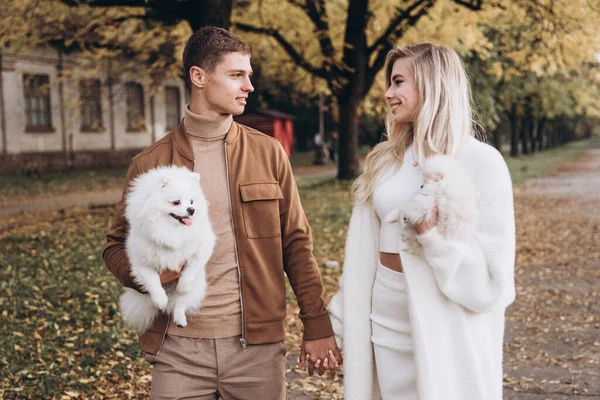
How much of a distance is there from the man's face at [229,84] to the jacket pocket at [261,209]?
0.34 metres

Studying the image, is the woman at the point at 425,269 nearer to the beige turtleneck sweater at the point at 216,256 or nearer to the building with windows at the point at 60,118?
the beige turtleneck sweater at the point at 216,256

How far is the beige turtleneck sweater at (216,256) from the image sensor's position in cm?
295

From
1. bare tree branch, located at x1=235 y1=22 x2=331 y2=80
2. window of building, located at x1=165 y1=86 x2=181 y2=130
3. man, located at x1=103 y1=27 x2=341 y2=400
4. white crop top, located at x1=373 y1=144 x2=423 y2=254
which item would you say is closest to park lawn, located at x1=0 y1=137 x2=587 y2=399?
white crop top, located at x1=373 y1=144 x2=423 y2=254

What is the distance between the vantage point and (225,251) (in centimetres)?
299

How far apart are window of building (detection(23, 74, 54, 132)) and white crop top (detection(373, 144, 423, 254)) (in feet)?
89.1

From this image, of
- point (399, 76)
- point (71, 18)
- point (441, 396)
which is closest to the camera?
point (441, 396)

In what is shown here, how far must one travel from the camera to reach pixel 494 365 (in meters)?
2.98

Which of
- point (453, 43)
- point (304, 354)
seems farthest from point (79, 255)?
point (453, 43)

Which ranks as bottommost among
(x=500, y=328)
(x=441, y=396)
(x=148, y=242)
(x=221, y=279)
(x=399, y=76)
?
(x=441, y=396)

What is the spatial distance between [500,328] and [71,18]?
15032 millimetres

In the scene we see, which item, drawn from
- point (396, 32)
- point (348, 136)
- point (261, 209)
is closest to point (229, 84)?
point (261, 209)

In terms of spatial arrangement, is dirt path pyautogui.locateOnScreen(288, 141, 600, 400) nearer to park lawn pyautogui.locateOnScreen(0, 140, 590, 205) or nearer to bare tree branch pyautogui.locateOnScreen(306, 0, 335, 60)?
bare tree branch pyautogui.locateOnScreen(306, 0, 335, 60)

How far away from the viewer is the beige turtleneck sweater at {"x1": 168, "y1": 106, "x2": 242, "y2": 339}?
295 centimetres

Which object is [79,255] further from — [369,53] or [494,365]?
[369,53]
